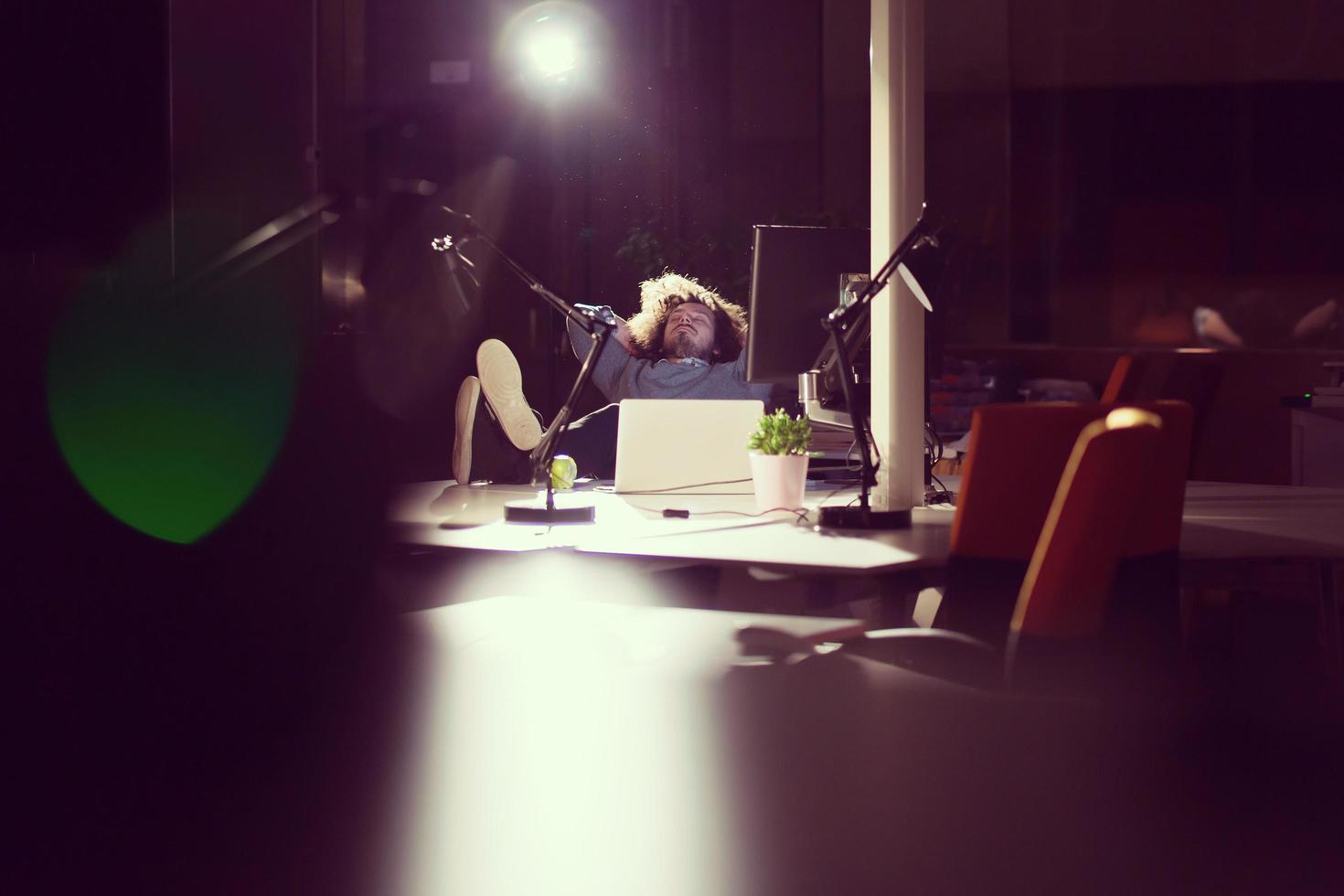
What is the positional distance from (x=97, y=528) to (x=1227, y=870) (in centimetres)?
132

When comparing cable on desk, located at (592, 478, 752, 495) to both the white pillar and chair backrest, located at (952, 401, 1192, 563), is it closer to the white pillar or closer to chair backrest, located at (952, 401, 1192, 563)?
the white pillar

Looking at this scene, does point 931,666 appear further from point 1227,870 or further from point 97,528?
point 97,528

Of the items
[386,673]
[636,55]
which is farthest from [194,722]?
[636,55]

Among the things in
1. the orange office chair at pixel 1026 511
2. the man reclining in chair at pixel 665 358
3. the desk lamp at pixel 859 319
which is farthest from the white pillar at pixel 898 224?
the orange office chair at pixel 1026 511

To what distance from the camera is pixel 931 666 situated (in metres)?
1.88

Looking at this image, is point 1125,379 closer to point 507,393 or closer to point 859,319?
point 859,319

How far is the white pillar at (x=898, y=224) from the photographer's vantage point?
9.00ft

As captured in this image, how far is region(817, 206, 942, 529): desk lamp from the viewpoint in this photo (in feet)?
7.76

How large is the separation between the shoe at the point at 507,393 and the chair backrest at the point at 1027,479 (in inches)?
43.7

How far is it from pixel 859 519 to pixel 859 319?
0.40m

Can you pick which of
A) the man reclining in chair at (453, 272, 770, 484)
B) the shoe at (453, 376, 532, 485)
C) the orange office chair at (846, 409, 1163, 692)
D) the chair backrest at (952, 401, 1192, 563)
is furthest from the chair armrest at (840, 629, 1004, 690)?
the man reclining in chair at (453, 272, 770, 484)

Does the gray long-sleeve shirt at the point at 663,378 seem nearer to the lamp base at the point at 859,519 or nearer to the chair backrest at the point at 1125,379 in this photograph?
the chair backrest at the point at 1125,379

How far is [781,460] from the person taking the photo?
2520 millimetres

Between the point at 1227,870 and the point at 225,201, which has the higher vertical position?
the point at 225,201
